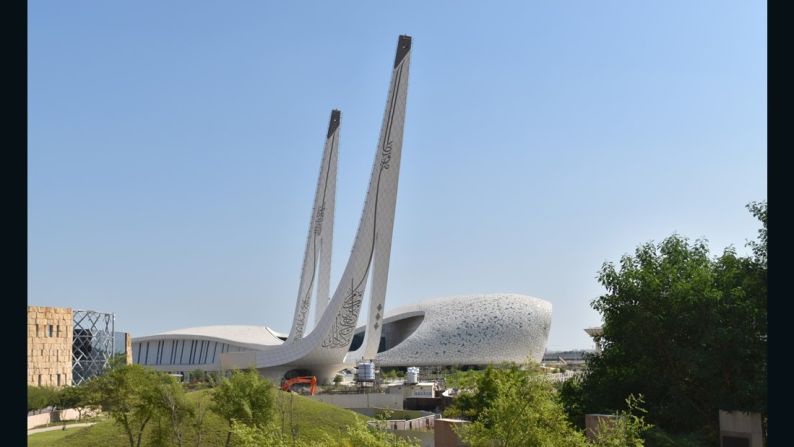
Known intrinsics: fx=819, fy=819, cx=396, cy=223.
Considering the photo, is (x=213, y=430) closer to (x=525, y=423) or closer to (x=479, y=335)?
(x=525, y=423)

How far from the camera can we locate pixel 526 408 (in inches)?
380

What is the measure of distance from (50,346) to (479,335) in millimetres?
35740

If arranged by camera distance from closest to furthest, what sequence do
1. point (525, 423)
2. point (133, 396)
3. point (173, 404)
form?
point (525, 423) → point (173, 404) → point (133, 396)

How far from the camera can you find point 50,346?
38719 millimetres

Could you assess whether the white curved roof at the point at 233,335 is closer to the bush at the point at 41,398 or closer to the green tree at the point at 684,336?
the bush at the point at 41,398

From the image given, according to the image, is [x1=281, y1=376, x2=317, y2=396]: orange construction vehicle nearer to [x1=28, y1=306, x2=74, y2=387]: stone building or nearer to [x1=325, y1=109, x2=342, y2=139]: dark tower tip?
[x1=28, y1=306, x2=74, y2=387]: stone building

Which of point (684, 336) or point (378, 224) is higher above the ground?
point (378, 224)

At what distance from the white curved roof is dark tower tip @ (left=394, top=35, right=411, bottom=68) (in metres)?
26.2

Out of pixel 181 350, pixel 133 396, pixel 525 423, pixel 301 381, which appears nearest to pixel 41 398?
pixel 301 381

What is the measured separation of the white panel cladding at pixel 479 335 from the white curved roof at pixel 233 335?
946 centimetres

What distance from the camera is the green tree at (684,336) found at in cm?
1667

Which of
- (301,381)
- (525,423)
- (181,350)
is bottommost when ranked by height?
(181,350)
